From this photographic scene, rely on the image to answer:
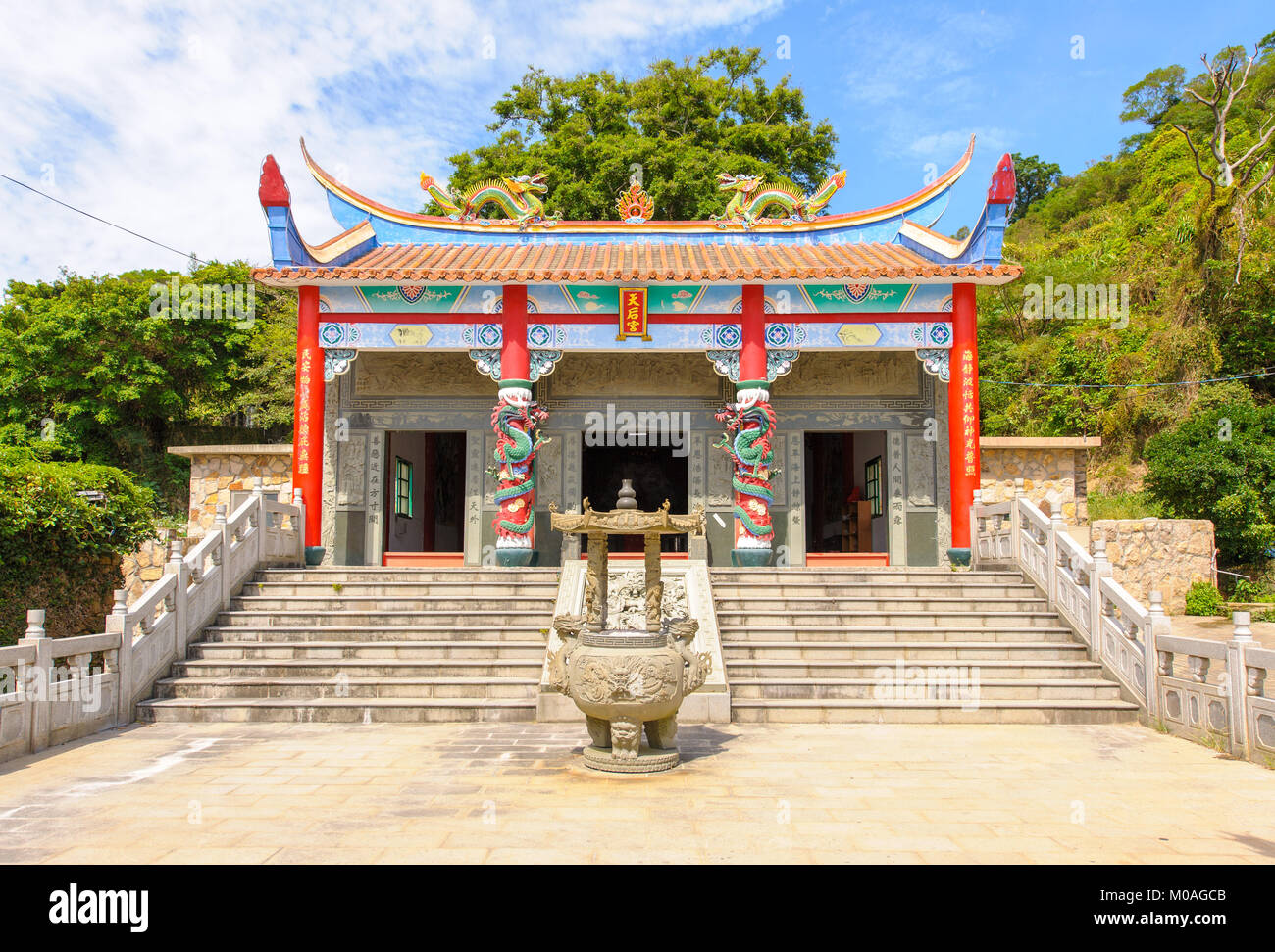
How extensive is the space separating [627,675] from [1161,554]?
9973mm

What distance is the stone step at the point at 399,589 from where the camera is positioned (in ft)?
30.2

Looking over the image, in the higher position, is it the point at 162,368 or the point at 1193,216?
the point at 1193,216

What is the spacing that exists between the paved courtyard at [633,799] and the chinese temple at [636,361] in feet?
14.0

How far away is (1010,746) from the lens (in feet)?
20.3

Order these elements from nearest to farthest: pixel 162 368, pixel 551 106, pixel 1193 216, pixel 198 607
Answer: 1. pixel 198 607
2. pixel 1193 216
3. pixel 162 368
4. pixel 551 106

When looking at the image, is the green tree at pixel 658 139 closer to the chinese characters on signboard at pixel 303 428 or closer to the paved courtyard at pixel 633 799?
the chinese characters on signboard at pixel 303 428

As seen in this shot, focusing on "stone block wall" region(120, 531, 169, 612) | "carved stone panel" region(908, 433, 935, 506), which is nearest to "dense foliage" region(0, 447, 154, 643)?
"stone block wall" region(120, 531, 169, 612)

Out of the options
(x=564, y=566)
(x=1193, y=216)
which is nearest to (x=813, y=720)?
(x=564, y=566)

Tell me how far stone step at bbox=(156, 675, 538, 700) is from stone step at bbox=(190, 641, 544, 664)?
0.48 metres

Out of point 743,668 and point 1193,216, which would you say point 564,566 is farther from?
point 1193,216

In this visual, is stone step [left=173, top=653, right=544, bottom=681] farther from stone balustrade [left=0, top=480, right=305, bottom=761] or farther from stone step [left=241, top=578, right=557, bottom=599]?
stone step [left=241, top=578, right=557, bottom=599]

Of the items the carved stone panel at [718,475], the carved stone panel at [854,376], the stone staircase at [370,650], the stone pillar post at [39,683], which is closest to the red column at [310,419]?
the stone staircase at [370,650]

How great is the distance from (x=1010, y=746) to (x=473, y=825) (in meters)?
3.96

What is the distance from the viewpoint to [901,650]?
8.05m
